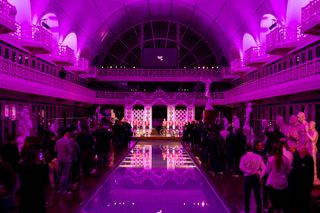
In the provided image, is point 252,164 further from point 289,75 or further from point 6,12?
point 289,75

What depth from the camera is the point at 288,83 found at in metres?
19.8

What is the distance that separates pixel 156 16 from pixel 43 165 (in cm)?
3904

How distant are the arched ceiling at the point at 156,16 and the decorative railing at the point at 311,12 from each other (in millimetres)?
7426

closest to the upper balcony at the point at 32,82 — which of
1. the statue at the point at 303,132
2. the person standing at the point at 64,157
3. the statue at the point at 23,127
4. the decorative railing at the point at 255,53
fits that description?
the statue at the point at 23,127

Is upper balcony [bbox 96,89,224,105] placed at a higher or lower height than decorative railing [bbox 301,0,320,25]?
lower

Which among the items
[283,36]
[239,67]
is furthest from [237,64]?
[283,36]

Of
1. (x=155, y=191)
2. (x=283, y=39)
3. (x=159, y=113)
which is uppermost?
(x=283, y=39)

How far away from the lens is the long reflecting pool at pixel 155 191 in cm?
983

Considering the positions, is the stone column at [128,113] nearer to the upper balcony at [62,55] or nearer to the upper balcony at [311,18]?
the upper balcony at [62,55]

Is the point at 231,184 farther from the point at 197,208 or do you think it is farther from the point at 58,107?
the point at 58,107

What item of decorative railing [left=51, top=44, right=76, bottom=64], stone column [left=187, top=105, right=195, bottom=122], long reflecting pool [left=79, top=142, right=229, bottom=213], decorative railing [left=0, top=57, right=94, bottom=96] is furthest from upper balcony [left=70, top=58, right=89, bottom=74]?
long reflecting pool [left=79, top=142, right=229, bottom=213]

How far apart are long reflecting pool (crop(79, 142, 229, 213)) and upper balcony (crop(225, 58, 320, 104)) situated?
556 cm

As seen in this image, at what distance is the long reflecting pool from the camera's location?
32.2 feet

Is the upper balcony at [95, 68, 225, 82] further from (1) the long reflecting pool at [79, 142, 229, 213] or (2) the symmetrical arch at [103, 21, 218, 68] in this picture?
(1) the long reflecting pool at [79, 142, 229, 213]
